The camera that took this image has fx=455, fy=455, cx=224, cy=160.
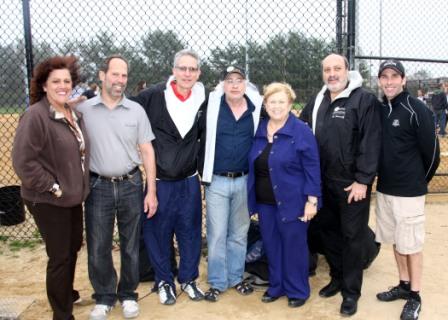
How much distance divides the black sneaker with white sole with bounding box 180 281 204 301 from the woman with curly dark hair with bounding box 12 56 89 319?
1134mm

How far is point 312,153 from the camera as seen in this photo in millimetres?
3680

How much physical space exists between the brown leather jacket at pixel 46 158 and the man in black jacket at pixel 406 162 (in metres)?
2.37

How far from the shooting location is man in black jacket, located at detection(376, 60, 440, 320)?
3523 mm

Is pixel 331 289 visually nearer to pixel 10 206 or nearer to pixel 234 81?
pixel 234 81

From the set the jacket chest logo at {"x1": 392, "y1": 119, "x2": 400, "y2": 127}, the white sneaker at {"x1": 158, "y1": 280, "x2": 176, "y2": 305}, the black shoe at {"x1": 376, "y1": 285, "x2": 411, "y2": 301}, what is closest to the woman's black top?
the jacket chest logo at {"x1": 392, "y1": 119, "x2": 400, "y2": 127}

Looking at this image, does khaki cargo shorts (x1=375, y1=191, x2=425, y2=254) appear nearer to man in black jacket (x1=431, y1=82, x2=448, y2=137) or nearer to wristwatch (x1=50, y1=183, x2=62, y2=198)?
wristwatch (x1=50, y1=183, x2=62, y2=198)

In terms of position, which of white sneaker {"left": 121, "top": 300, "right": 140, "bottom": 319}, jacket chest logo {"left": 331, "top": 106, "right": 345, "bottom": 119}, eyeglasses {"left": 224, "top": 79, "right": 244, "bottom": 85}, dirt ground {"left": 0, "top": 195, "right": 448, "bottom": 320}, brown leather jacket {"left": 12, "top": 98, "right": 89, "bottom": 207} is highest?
eyeglasses {"left": 224, "top": 79, "right": 244, "bottom": 85}

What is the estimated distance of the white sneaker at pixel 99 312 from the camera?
3.69 m

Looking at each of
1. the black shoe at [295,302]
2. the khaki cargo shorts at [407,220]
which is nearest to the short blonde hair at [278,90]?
the khaki cargo shorts at [407,220]

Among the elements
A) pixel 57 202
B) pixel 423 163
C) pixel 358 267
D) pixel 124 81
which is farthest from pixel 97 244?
pixel 423 163

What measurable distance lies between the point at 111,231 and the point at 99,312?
68 centimetres

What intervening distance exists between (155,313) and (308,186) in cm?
169

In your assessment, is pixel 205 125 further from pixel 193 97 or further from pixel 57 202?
pixel 57 202

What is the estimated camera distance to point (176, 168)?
12.6 ft
